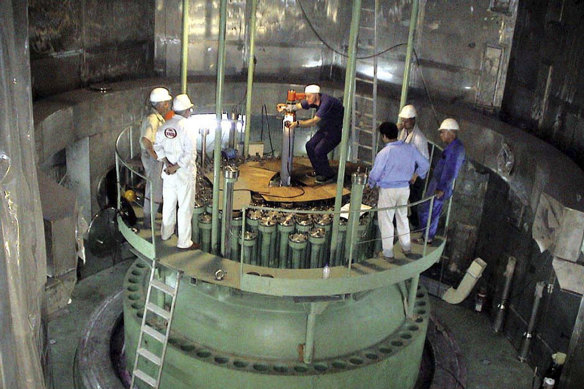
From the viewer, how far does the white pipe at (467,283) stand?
38.3ft

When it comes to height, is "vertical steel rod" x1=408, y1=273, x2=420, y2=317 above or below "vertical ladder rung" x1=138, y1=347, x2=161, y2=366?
above

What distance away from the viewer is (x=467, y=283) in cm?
1186

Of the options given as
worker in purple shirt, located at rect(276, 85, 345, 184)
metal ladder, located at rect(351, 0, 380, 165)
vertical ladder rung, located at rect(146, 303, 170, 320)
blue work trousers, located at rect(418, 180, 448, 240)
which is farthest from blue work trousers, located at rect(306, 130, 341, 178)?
vertical ladder rung, located at rect(146, 303, 170, 320)

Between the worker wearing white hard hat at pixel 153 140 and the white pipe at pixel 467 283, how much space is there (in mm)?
5311

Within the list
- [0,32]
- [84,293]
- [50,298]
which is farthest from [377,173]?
[84,293]

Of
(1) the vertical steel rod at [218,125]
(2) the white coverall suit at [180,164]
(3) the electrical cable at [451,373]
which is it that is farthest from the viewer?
(3) the electrical cable at [451,373]

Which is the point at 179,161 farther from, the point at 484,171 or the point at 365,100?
the point at 484,171

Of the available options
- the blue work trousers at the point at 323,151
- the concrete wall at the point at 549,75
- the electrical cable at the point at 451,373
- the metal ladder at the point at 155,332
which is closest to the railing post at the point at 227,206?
the metal ladder at the point at 155,332

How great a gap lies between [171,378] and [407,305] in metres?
3.24

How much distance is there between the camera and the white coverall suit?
324 inches

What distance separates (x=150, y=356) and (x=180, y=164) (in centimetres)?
232

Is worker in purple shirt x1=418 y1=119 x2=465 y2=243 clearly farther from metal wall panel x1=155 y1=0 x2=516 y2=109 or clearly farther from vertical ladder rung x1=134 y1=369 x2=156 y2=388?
vertical ladder rung x1=134 y1=369 x2=156 y2=388

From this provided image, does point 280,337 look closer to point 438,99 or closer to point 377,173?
point 377,173

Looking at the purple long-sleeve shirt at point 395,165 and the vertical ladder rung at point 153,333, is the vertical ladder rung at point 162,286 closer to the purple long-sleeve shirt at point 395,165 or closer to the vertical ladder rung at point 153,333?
the vertical ladder rung at point 153,333
